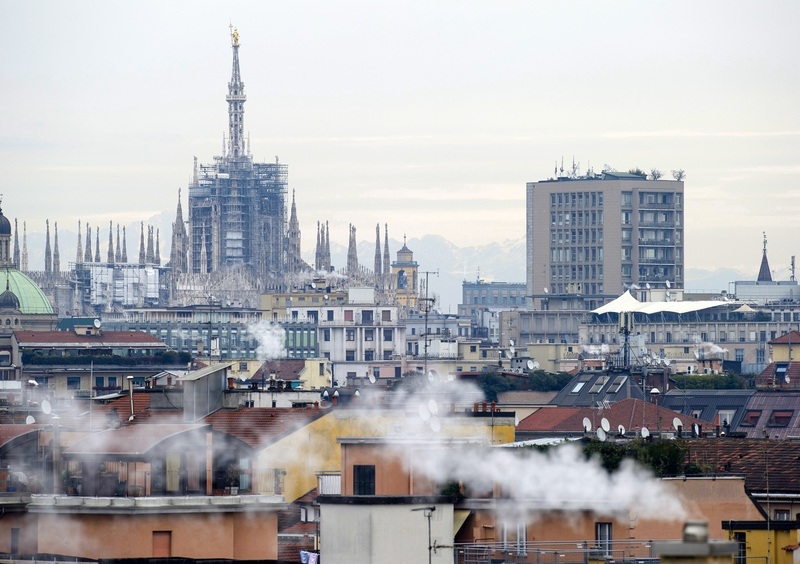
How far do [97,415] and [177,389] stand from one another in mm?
2246

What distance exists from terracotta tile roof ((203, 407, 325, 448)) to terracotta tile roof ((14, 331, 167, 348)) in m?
92.0

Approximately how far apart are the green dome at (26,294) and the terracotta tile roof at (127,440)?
Answer: 140153 millimetres

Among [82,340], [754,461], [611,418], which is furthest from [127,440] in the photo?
[82,340]

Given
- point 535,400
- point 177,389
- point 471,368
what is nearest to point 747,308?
point 471,368

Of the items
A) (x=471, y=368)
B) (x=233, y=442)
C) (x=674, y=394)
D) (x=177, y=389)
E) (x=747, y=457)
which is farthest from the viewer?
(x=471, y=368)

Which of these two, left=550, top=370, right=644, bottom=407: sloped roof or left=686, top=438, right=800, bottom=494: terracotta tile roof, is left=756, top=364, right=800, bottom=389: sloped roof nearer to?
left=550, top=370, right=644, bottom=407: sloped roof

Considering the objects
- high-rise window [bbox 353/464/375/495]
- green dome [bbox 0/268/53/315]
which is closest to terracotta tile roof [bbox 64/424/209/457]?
high-rise window [bbox 353/464/375/495]

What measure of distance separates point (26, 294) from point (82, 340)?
42.1m

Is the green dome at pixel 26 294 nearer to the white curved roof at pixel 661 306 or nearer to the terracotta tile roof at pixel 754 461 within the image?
the white curved roof at pixel 661 306

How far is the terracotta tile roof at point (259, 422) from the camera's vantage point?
41672mm

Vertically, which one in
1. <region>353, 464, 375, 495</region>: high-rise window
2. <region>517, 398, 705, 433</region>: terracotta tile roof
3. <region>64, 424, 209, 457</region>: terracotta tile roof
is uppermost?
<region>64, 424, 209, 457</region>: terracotta tile roof

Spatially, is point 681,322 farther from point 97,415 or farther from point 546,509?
point 546,509

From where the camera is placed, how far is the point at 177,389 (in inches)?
1879

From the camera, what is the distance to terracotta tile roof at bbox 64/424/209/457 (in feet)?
117
